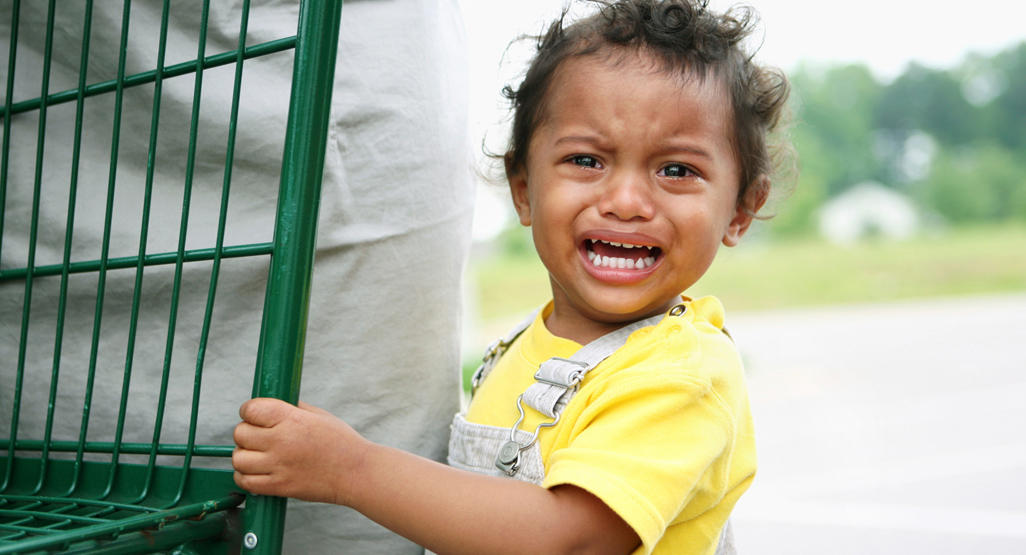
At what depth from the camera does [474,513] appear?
1.07m

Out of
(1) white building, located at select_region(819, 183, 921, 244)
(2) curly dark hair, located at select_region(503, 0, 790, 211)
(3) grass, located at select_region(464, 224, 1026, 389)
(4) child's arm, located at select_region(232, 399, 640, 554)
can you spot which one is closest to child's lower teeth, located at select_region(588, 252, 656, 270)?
(2) curly dark hair, located at select_region(503, 0, 790, 211)

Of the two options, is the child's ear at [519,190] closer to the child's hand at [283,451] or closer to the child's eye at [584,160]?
the child's eye at [584,160]

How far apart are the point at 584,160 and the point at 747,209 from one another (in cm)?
32

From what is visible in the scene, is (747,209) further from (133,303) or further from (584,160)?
(133,303)

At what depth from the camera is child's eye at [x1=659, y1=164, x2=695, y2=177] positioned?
1316 millimetres

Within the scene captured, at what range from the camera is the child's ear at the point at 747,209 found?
4.83 feet

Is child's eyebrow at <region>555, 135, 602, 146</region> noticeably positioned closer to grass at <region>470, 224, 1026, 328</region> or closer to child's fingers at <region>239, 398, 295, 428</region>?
child's fingers at <region>239, 398, 295, 428</region>

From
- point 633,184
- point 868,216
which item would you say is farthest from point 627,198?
point 868,216

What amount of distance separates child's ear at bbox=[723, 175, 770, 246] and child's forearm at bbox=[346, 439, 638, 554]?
0.57 metres

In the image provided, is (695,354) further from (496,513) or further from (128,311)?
(128,311)

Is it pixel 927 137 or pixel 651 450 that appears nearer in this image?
pixel 651 450

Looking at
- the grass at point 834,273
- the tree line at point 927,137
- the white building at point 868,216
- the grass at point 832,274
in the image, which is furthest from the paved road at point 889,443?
the tree line at point 927,137

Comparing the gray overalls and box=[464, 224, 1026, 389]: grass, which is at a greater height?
box=[464, 224, 1026, 389]: grass

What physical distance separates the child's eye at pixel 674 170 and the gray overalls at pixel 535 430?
19cm
